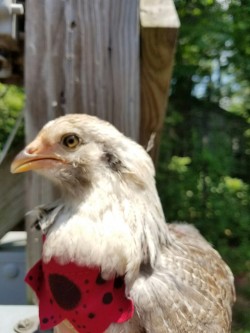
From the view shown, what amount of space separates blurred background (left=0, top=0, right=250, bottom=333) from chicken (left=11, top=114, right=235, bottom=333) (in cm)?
217

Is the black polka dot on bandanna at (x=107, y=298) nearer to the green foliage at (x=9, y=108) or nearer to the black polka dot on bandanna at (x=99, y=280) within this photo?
the black polka dot on bandanna at (x=99, y=280)

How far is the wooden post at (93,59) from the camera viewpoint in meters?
1.77

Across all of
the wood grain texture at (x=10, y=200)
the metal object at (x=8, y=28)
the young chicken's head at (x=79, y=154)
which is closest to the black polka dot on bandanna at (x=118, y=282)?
the young chicken's head at (x=79, y=154)

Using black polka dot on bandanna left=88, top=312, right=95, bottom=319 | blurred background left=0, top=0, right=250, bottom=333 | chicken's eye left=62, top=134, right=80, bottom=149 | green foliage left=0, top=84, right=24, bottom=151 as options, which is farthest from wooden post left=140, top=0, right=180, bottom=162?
green foliage left=0, top=84, right=24, bottom=151

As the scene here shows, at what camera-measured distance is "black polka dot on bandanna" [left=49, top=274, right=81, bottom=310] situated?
1690 mm

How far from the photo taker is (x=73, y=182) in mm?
1708

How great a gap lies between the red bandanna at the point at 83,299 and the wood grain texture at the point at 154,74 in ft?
1.75

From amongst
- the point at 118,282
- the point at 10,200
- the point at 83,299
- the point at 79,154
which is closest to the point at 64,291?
the point at 83,299

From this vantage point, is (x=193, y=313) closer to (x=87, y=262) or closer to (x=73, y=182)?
(x=87, y=262)

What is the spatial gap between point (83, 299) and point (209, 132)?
8.96 feet

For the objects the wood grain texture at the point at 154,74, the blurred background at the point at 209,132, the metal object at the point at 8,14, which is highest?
Answer: the metal object at the point at 8,14

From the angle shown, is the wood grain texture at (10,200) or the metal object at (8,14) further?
the wood grain texture at (10,200)

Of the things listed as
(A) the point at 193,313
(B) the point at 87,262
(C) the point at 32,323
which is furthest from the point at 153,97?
(C) the point at 32,323

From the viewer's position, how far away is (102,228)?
1.65 m
